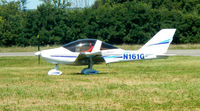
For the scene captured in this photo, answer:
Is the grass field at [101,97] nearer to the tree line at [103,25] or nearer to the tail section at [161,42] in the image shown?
the tail section at [161,42]

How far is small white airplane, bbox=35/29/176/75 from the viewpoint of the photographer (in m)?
16.6

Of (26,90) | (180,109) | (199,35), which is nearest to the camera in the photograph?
(180,109)

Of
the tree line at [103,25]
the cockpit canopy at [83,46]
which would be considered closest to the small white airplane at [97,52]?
the cockpit canopy at [83,46]

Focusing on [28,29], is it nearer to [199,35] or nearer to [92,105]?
[199,35]

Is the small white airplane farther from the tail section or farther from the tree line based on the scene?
the tree line

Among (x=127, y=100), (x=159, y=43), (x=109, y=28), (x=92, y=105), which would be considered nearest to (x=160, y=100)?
(x=127, y=100)

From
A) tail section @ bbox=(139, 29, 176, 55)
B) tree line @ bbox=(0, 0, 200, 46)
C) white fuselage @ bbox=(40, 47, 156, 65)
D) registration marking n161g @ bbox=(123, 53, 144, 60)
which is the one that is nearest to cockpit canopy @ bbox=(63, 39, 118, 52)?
white fuselage @ bbox=(40, 47, 156, 65)

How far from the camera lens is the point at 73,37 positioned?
5319cm

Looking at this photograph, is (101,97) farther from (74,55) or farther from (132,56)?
(132,56)

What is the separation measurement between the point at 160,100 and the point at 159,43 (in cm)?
739

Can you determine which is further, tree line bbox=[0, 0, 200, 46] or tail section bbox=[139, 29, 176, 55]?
tree line bbox=[0, 0, 200, 46]

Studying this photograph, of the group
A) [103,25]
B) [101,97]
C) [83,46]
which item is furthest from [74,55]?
[103,25]

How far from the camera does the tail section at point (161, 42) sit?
16.7 meters

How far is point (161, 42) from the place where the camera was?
16844 millimetres
